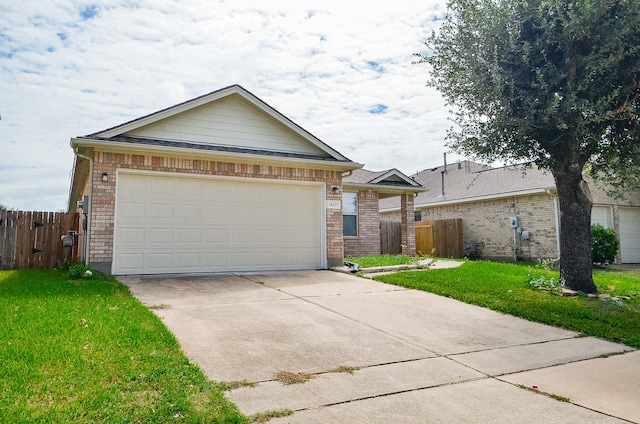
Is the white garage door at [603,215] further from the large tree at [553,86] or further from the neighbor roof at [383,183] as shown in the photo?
the large tree at [553,86]

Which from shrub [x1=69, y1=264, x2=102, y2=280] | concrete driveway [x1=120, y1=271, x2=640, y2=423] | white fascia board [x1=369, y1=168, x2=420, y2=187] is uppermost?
white fascia board [x1=369, y1=168, x2=420, y2=187]

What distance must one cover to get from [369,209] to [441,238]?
208 inches

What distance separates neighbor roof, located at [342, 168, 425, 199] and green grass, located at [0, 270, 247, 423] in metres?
11.9

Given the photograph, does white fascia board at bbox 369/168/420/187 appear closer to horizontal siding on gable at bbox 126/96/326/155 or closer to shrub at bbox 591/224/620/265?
horizontal siding on gable at bbox 126/96/326/155

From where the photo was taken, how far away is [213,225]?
36.8 feet

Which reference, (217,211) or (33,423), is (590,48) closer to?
(217,211)

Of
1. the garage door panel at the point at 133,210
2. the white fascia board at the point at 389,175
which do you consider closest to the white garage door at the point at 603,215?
the white fascia board at the point at 389,175

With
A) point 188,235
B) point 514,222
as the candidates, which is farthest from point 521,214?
point 188,235

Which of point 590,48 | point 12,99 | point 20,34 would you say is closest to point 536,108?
point 590,48

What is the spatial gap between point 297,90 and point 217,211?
4.83m

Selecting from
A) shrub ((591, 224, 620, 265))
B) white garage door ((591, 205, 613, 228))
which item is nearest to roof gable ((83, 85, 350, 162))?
shrub ((591, 224, 620, 265))

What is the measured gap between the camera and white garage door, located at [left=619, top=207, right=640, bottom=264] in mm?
18427

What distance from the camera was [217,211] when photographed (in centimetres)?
1129

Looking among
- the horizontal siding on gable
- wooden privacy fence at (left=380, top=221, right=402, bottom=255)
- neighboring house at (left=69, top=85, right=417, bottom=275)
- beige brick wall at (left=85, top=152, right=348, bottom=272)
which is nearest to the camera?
beige brick wall at (left=85, top=152, right=348, bottom=272)
